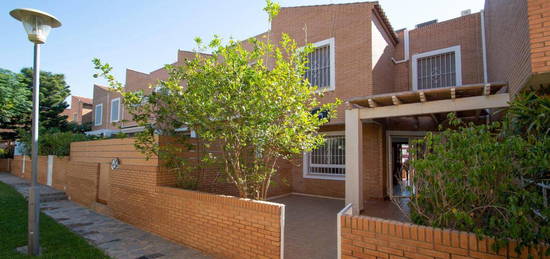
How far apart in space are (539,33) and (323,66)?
762 centimetres

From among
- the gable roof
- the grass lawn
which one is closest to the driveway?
the grass lawn

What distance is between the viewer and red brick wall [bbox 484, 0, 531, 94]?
442 centimetres

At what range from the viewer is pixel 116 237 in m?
6.58

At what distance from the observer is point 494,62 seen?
841 centimetres

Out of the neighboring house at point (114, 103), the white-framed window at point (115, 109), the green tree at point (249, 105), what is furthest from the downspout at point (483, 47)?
the white-framed window at point (115, 109)

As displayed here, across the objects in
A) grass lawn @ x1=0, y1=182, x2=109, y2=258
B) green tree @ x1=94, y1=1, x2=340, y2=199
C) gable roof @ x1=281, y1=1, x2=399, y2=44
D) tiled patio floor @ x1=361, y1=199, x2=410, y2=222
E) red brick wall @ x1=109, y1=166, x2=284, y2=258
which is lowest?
grass lawn @ x1=0, y1=182, x2=109, y2=258

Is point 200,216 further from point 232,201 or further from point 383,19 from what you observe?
point 383,19

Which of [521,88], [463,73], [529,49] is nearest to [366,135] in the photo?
[463,73]

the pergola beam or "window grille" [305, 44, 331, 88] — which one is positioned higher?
"window grille" [305, 44, 331, 88]

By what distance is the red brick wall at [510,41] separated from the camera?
174 inches

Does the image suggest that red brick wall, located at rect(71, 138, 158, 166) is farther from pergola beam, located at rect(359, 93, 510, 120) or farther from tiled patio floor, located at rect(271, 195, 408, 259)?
pergola beam, located at rect(359, 93, 510, 120)

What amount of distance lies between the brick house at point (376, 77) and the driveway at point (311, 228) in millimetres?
1042

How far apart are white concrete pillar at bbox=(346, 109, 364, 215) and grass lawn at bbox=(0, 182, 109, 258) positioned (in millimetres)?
5862

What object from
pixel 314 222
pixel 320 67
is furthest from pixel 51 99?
pixel 314 222
